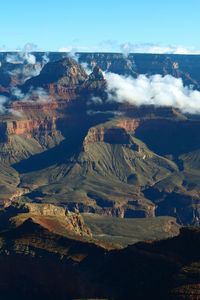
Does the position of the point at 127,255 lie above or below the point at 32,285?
above

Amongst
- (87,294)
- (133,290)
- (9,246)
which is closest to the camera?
(133,290)

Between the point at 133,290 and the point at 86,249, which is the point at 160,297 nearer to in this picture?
the point at 133,290

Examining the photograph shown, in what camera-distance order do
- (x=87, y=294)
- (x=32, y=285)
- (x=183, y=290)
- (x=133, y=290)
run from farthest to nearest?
(x=32, y=285) < (x=87, y=294) < (x=133, y=290) < (x=183, y=290)

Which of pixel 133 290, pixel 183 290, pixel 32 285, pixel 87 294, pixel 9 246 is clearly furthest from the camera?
pixel 9 246

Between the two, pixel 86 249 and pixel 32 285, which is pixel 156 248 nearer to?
pixel 86 249

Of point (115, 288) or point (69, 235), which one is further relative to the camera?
point (69, 235)

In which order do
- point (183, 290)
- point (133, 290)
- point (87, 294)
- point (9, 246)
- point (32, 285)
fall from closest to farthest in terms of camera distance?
point (183, 290) → point (133, 290) → point (87, 294) → point (32, 285) → point (9, 246)

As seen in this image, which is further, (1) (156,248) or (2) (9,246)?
(2) (9,246)

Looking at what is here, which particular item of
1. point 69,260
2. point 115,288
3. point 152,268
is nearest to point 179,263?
point 152,268

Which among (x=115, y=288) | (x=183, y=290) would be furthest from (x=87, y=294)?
(x=183, y=290)
